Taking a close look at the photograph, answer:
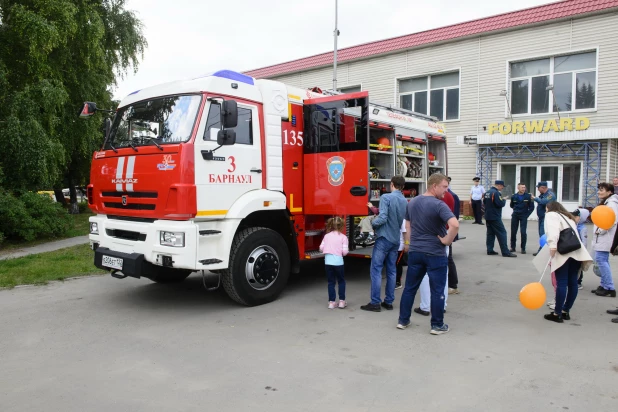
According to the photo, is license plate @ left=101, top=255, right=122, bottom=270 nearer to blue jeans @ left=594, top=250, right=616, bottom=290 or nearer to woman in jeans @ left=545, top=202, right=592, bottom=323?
woman in jeans @ left=545, top=202, right=592, bottom=323

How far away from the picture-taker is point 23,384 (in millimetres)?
3941

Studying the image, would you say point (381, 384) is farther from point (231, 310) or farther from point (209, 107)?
point (209, 107)

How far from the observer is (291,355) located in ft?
15.1

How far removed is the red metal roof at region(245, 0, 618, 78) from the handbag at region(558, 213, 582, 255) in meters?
15.3

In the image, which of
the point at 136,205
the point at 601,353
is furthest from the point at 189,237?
the point at 601,353

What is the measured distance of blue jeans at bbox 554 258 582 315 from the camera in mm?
5621

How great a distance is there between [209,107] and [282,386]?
3.50 m

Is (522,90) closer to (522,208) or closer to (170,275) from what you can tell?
(522,208)

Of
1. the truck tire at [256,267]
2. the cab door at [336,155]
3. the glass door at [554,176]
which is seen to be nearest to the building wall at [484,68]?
the glass door at [554,176]

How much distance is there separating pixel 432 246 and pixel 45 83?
36.5 ft

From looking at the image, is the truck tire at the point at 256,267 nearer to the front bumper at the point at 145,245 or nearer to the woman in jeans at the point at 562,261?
the front bumper at the point at 145,245

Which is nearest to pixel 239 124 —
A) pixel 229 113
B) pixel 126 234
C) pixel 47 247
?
pixel 229 113

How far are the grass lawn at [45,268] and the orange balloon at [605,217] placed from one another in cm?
830

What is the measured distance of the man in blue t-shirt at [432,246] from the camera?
512 cm
